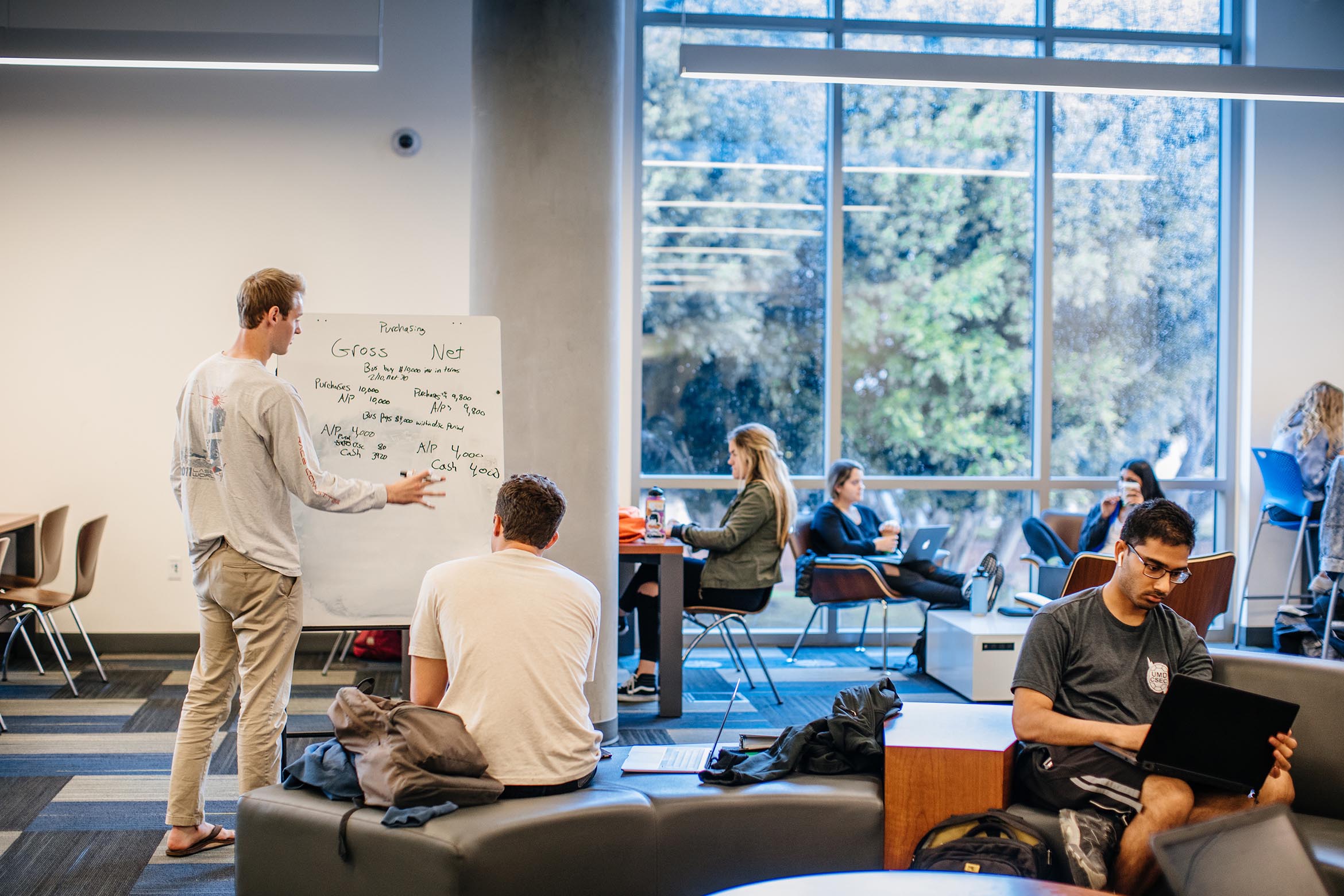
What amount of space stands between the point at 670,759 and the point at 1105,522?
3.56 metres

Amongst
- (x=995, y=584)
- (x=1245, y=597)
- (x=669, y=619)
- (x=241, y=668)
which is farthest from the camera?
(x=1245, y=597)

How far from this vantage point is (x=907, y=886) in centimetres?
172

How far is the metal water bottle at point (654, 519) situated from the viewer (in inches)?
186

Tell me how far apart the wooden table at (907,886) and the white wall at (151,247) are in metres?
4.58

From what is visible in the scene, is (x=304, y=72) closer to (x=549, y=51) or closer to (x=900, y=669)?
(x=549, y=51)

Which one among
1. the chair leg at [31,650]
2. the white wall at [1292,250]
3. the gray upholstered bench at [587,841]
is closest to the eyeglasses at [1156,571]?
the gray upholstered bench at [587,841]

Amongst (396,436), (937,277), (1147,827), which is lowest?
(1147,827)

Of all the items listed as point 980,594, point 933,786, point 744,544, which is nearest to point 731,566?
point 744,544

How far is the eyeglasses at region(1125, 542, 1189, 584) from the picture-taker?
2422mm

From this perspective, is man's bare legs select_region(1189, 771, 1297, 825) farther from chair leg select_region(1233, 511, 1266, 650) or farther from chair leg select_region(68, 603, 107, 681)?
chair leg select_region(68, 603, 107, 681)

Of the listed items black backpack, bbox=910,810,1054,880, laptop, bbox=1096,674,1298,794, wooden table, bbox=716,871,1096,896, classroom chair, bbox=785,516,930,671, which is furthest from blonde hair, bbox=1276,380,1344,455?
wooden table, bbox=716,871,1096,896

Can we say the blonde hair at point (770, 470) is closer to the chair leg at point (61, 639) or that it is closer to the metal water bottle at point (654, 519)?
the metal water bottle at point (654, 519)

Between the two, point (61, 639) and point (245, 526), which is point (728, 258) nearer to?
point (245, 526)

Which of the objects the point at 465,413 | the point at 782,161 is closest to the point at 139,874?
the point at 465,413
